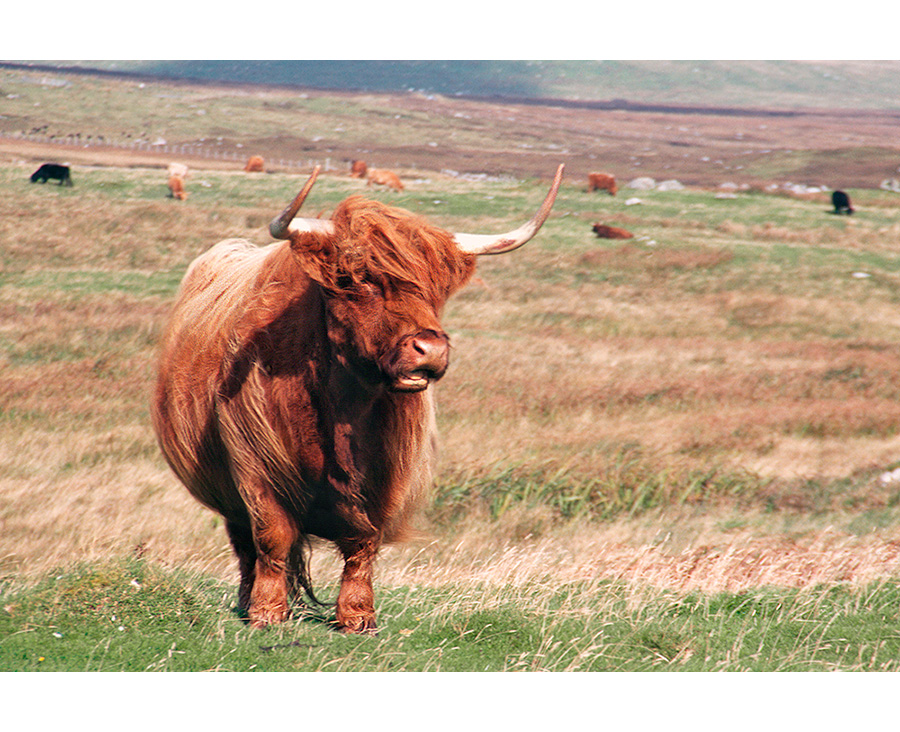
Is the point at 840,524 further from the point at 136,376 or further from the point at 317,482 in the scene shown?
the point at 136,376

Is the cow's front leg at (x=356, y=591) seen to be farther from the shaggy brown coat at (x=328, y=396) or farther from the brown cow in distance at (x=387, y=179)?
the brown cow in distance at (x=387, y=179)

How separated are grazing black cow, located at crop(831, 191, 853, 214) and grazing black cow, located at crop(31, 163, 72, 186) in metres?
28.1

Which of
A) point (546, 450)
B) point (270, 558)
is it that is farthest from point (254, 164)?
point (270, 558)

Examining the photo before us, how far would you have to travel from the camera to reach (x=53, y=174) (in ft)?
88.2

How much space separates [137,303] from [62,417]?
686 cm

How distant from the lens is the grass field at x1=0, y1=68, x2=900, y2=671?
557 centimetres

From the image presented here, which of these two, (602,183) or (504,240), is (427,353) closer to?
(504,240)

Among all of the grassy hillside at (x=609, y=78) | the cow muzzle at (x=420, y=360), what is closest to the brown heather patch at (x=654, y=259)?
the grassy hillside at (x=609, y=78)

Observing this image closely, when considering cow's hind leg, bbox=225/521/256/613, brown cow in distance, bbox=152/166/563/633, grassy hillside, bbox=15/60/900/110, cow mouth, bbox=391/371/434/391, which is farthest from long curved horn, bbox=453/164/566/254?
grassy hillside, bbox=15/60/900/110

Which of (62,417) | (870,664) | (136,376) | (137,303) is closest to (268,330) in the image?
(870,664)

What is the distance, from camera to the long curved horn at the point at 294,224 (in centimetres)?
421

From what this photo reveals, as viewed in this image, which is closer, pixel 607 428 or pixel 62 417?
pixel 62 417

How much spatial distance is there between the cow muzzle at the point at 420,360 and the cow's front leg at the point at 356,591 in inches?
58.9

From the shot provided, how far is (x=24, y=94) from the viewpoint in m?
18.7
